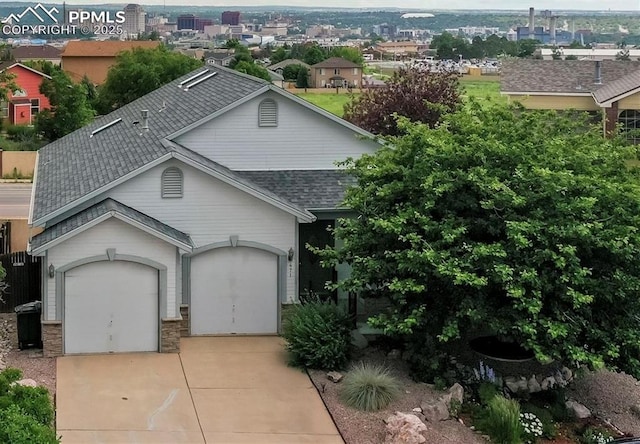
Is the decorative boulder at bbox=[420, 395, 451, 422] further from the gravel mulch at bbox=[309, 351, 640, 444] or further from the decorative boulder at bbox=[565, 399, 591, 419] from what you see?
the decorative boulder at bbox=[565, 399, 591, 419]

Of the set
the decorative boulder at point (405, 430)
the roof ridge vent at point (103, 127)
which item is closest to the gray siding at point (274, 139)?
the roof ridge vent at point (103, 127)

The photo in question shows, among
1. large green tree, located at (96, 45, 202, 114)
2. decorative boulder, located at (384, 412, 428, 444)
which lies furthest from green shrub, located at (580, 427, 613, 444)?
large green tree, located at (96, 45, 202, 114)

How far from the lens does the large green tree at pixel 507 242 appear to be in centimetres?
1750

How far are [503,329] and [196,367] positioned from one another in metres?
6.15

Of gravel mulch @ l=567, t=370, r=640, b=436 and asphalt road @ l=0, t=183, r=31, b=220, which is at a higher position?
asphalt road @ l=0, t=183, r=31, b=220

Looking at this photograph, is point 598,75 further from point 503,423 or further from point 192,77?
point 503,423

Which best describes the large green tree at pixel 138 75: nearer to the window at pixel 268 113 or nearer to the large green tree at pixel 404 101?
the large green tree at pixel 404 101

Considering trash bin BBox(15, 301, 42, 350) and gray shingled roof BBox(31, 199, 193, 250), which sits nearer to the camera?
gray shingled roof BBox(31, 199, 193, 250)

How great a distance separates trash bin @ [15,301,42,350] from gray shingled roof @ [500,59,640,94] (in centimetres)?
3342

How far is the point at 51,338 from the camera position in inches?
798

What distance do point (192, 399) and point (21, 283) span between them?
298 inches

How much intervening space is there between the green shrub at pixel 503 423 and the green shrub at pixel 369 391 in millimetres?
1721

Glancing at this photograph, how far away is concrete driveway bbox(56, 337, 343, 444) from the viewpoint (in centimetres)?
1655

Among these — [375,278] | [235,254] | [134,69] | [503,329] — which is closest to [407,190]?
[375,278]
